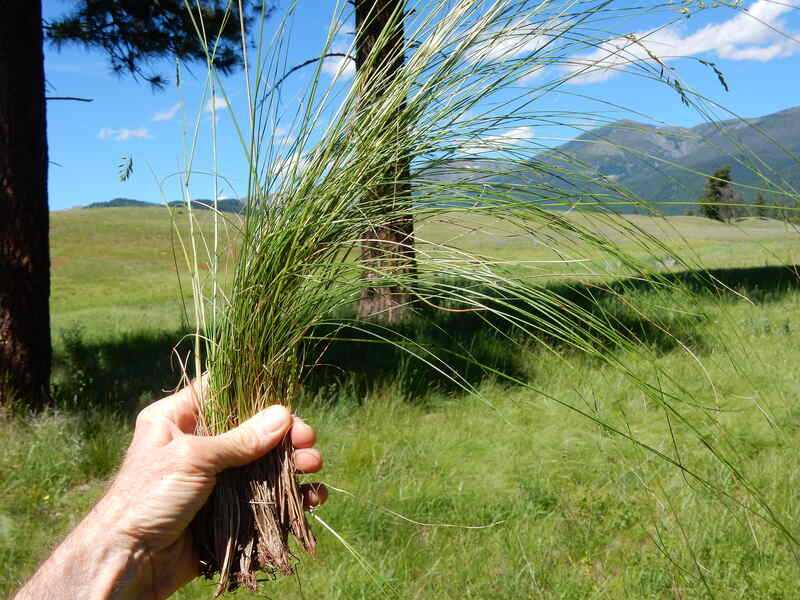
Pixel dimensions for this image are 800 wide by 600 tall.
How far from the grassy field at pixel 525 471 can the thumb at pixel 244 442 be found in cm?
30

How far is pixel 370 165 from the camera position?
1.25 meters

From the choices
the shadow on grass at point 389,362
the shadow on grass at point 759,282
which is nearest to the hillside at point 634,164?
the shadow on grass at point 389,362

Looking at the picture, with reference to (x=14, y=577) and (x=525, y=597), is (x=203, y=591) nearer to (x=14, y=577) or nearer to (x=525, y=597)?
(x=14, y=577)

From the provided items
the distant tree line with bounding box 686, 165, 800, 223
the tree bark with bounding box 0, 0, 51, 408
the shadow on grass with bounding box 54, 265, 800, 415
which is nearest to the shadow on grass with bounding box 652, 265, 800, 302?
the shadow on grass with bounding box 54, 265, 800, 415

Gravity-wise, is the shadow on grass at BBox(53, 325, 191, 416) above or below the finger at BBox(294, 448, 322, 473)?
below

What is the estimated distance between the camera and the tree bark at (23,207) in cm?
387

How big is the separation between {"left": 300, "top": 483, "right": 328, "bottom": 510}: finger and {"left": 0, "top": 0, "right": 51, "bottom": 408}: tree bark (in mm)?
3429

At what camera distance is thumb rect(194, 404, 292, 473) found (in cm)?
125

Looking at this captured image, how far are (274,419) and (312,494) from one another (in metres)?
0.27

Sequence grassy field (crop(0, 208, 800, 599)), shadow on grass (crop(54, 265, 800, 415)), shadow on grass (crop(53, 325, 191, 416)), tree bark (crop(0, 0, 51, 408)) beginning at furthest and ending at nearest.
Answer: shadow on grass (crop(53, 325, 191, 416))
shadow on grass (crop(54, 265, 800, 415))
tree bark (crop(0, 0, 51, 408))
grassy field (crop(0, 208, 800, 599))

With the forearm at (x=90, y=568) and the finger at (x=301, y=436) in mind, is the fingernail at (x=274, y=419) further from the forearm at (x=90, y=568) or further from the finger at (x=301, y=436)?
the forearm at (x=90, y=568)

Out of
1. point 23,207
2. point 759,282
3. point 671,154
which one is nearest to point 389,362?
point 23,207

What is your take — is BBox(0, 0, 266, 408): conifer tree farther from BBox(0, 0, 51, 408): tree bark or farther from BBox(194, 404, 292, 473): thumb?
BBox(194, 404, 292, 473): thumb

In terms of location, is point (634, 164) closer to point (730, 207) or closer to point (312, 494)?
point (730, 207)
